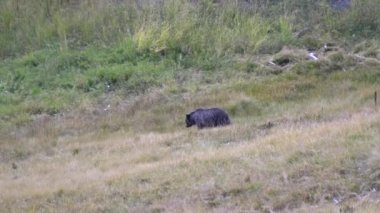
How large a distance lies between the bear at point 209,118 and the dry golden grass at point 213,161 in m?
0.45

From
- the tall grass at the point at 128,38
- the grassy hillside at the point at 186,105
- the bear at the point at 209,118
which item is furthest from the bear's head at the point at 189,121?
the tall grass at the point at 128,38

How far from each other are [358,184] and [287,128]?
11.8 ft

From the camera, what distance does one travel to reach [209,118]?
14734 mm

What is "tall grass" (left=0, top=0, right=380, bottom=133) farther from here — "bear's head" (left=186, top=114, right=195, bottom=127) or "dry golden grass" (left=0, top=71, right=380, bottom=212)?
"bear's head" (left=186, top=114, right=195, bottom=127)

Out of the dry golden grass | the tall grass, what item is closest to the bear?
the dry golden grass

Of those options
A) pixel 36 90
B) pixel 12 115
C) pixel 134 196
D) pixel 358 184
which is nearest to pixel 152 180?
pixel 134 196

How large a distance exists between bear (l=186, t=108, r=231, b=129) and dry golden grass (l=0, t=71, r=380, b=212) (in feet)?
1.48

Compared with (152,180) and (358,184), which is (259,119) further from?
(358,184)

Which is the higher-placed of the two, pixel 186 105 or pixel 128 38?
pixel 128 38

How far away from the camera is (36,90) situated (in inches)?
739

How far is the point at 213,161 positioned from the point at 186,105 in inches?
223

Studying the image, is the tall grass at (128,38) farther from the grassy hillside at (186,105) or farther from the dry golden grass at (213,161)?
the dry golden grass at (213,161)

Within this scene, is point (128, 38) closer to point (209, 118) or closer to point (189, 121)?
point (189, 121)

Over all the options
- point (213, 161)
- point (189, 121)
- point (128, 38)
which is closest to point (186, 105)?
point (189, 121)
